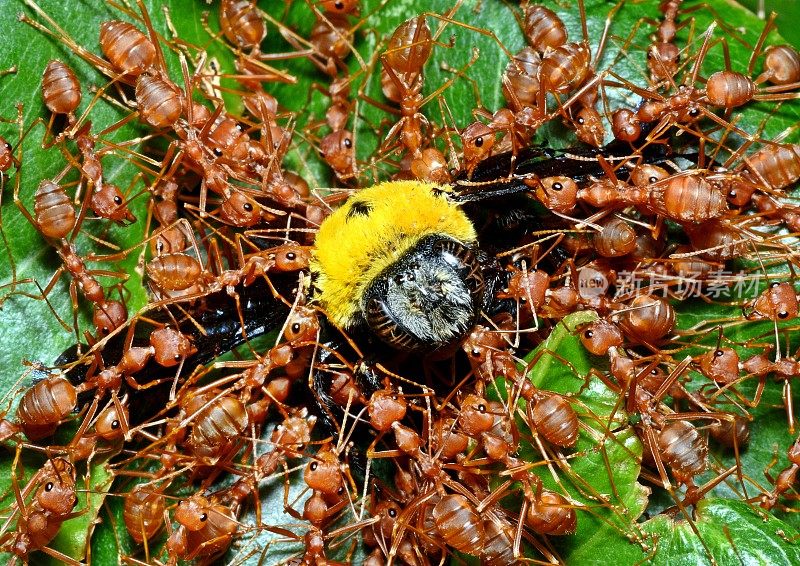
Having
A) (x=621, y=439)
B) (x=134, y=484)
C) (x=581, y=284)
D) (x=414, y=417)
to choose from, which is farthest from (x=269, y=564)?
(x=581, y=284)

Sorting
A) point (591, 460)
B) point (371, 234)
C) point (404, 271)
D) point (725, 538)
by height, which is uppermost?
point (371, 234)

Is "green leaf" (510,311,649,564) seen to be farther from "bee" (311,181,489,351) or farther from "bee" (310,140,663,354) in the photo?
"bee" (311,181,489,351)

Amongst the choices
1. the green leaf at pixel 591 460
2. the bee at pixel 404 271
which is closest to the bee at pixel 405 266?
the bee at pixel 404 271

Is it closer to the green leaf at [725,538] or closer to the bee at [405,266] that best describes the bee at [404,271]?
Result: the bee at [405,266]

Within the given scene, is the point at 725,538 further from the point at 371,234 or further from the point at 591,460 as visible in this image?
the point at 371,234

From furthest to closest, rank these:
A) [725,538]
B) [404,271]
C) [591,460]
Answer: [591,460]
[725,538]
[404,271]

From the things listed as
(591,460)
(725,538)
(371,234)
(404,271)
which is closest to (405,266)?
(404,271)

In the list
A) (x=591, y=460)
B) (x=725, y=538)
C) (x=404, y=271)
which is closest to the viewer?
(x=404, y=271)
